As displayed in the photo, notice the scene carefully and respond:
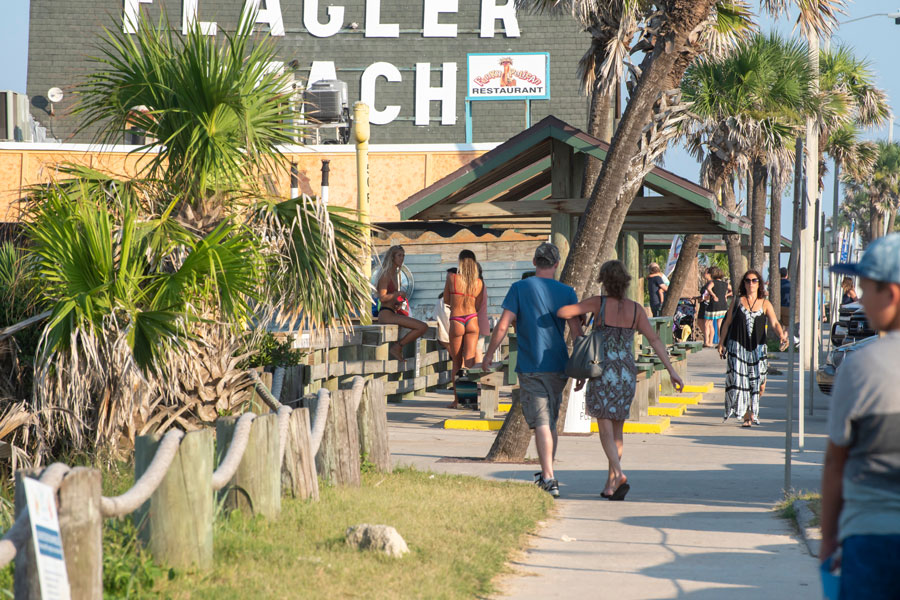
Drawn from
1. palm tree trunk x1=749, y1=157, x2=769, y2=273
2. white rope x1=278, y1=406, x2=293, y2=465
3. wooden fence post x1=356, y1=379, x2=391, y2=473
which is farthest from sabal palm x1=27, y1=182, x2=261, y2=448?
palm tree trunk x1=749, y1=157, x2=769, y2=273

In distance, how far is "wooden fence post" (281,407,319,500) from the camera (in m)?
6.45

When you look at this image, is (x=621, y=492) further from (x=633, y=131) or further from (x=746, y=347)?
(x=746, y=347)

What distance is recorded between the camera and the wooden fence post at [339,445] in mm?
7266

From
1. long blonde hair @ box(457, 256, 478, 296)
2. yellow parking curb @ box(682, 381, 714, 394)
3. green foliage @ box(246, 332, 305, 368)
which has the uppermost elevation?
long blonde hair @ box(457, 256, 478, 296)

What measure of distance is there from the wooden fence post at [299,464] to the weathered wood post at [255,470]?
0.47 meters

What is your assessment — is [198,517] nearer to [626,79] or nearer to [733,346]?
[733,346]

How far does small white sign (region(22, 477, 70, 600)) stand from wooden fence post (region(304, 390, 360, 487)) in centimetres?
367

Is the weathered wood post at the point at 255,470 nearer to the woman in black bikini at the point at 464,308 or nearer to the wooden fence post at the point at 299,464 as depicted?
the wooden fence post at the point at 299,464

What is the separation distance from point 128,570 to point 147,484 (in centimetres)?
56

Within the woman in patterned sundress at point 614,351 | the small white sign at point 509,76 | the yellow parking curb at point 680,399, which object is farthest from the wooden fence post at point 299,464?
the small white sign at point 509,76

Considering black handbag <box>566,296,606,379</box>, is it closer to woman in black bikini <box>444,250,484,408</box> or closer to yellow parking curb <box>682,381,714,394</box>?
woman in black bikini <box>444,250,484,408</box>

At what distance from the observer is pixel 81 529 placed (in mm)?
3961

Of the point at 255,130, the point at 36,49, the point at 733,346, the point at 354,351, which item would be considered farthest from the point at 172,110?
the point at 36,49

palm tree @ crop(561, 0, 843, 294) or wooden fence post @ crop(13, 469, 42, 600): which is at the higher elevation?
palm tree @ crop(561, 0, 843, 294)
